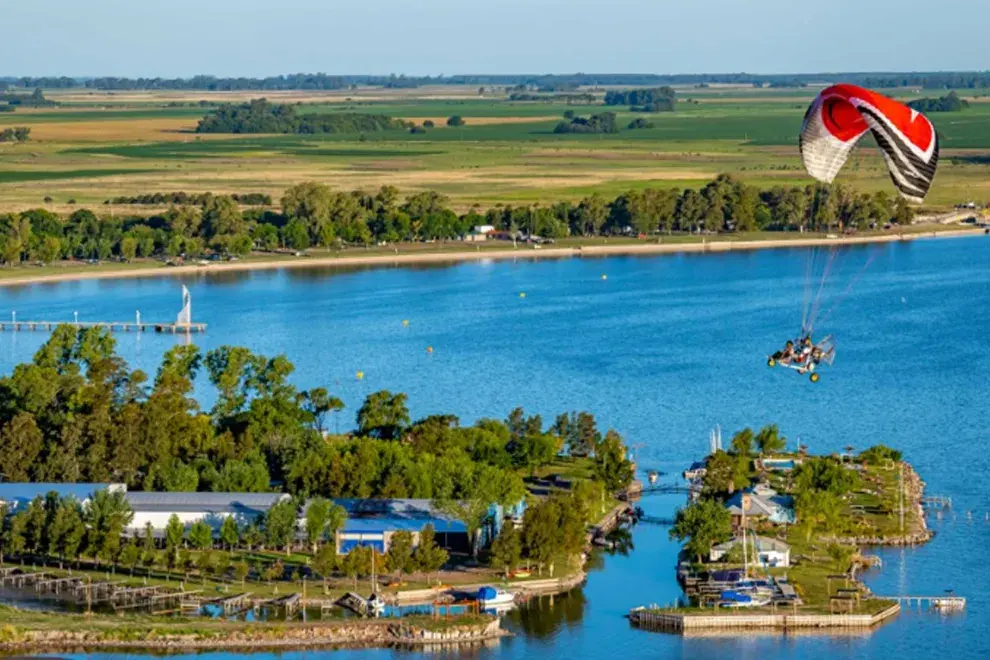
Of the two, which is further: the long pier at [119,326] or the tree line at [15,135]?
the tree line at [15,135]

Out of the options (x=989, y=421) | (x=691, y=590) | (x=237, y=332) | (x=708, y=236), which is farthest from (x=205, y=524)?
(x=708, y=236)

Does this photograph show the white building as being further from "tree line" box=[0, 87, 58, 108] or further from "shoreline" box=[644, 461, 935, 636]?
"tree line" box=[0, 87, 58, 108]

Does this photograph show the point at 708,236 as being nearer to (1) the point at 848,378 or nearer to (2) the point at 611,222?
(2) the point at 611,222

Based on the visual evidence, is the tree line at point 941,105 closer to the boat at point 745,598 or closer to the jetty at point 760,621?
the boat at point 745,598

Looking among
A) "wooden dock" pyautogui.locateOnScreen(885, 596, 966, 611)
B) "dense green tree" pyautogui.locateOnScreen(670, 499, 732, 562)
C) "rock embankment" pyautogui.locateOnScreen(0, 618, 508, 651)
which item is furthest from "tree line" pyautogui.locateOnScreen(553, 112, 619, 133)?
"rock embankment" pyautogui.locateOnScreen(0, 618, 508, 651)

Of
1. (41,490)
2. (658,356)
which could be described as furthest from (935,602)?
(658,356)

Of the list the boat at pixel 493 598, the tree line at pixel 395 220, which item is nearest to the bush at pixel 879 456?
the boat at pixel 493 598
